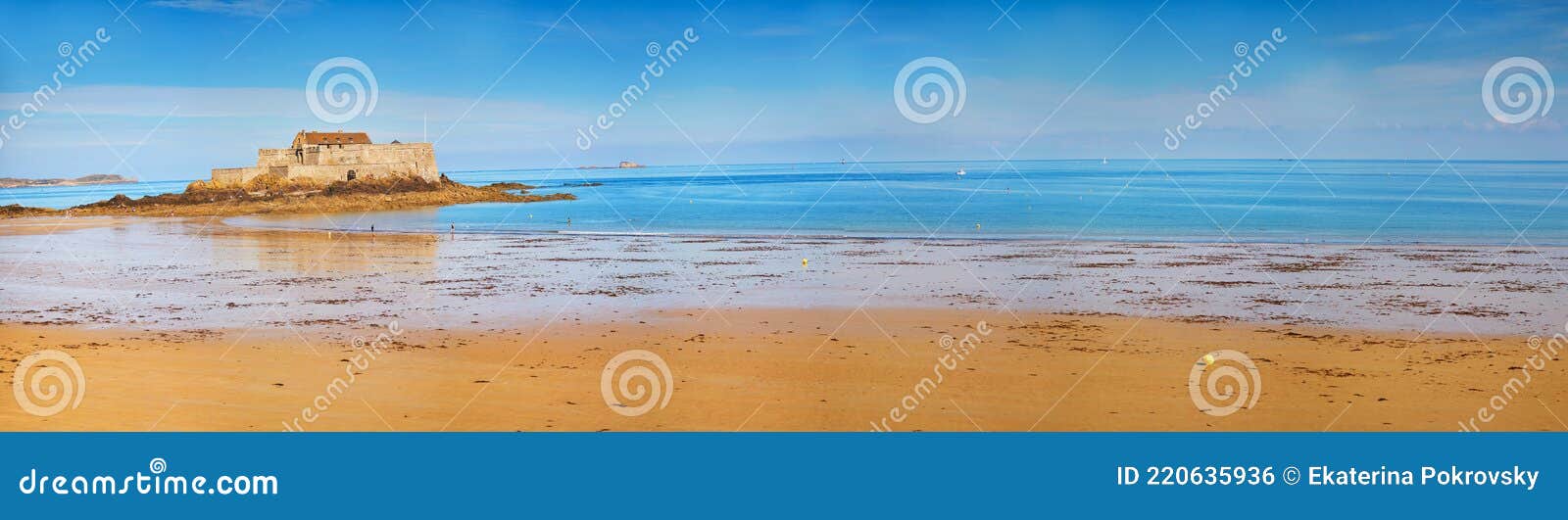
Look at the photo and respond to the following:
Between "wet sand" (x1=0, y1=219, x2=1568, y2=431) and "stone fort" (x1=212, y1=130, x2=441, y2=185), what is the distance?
160 feet

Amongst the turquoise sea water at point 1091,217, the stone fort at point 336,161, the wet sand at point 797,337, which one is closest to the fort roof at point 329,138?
the stone fort at point 336,161

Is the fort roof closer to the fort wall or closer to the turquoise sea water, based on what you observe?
the fort wall

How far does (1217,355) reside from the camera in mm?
12172

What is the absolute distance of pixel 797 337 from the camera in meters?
13.6

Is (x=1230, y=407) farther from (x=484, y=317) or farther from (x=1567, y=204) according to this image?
(x=1567, y=204)

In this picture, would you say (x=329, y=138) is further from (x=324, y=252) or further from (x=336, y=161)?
(x=324, y=252)

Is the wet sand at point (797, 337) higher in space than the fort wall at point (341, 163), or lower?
lower


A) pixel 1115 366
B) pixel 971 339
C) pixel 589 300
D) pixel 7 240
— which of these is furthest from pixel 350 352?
pixel 7 240

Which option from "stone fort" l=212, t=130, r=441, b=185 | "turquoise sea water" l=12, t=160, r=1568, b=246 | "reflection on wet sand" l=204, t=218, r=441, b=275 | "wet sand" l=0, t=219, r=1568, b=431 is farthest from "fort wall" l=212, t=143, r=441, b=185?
"wet sand" l=0, t=219, r=1568, b=431

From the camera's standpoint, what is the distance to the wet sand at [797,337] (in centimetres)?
951

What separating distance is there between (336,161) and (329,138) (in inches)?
73.2

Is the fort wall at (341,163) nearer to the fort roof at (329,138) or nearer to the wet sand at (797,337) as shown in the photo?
the fort roof at (329,138)

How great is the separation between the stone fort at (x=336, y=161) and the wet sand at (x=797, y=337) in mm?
48768

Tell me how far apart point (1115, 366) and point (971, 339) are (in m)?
2.17
